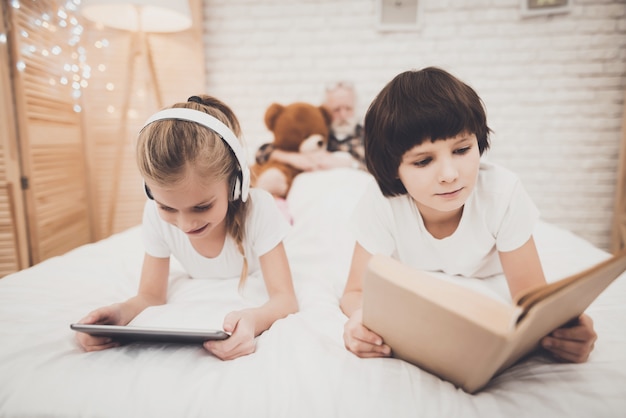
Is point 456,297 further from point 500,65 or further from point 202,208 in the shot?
point 500,65

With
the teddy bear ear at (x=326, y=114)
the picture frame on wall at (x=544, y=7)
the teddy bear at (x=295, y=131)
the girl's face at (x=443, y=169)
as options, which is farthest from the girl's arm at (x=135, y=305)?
the picture frame on wall at (x=544, y=7)

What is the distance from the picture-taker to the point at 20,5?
5.26 feet

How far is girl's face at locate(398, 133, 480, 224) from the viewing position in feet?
2.20

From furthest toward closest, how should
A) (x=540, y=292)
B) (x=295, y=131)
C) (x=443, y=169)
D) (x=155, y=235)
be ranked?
(x=295, y=131)
(x=155, y=235)
(x=443, y=169)
(x=540, y=292)

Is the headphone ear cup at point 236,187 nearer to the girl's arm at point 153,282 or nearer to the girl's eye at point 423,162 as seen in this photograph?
the girl's arm at point 153,282

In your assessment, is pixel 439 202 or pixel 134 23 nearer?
pixel 439 202

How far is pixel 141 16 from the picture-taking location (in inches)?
76.7

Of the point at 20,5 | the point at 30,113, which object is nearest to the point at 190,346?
the point at 30,113

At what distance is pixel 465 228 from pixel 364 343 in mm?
372

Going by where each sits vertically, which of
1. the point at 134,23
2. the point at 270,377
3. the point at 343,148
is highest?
the point at 134,23

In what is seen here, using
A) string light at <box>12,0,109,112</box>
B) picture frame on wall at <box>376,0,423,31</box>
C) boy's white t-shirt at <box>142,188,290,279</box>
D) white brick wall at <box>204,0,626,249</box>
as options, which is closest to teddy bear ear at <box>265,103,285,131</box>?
white brick wall at <box>204,0,626,249</box>

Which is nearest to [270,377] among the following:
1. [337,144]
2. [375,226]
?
[375,226]

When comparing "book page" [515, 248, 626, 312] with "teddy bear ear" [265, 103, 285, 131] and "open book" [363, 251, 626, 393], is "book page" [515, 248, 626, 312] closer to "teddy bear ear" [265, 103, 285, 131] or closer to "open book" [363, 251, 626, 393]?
"open book" [363, 251, 626, 393]

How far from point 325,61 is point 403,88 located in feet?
5.42
